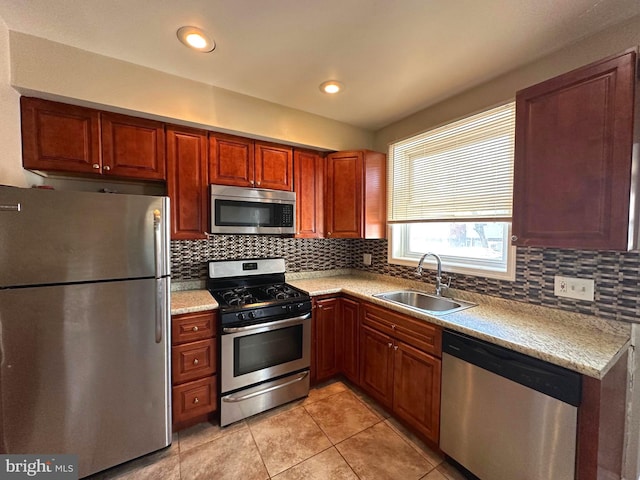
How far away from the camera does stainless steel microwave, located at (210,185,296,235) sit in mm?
2131

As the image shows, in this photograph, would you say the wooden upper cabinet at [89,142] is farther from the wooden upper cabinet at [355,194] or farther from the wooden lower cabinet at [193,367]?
the wooden upper cabinet at [355,194]

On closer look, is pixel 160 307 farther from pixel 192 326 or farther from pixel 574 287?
pixel 574 287

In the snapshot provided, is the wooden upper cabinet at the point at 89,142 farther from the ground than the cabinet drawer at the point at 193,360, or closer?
farther from the ground

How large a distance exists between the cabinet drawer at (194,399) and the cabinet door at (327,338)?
2.93 ft

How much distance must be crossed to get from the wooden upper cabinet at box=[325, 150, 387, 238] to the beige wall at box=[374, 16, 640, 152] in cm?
40

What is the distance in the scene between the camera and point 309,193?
8.77ft

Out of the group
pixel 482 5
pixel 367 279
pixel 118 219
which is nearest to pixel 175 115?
pixel 118 219

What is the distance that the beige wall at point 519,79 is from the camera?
140 centimetres

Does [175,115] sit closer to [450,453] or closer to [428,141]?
[428,141]

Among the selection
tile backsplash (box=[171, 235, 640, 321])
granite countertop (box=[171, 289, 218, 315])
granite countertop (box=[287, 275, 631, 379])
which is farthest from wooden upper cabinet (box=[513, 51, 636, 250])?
granite countertop (box=[171, 289, 218, 315])

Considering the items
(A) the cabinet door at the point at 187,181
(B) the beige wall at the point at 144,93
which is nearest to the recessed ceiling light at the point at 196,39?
(B) the beige wall at the point at 144,93

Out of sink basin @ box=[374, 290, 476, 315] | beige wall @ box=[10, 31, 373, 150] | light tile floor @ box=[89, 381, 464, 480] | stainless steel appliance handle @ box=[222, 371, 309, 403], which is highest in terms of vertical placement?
beige wall @ box=[10, 31, 373, 150]

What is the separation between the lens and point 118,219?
149 centimetres

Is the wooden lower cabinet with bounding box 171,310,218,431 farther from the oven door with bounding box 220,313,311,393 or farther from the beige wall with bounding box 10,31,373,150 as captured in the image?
the beige wall with bounding box 10,31,373,150
